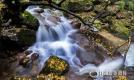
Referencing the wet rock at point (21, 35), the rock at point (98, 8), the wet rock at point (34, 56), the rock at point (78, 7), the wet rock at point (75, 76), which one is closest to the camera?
the wet rock at point (75, 76)

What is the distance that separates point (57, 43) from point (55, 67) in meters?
2.92

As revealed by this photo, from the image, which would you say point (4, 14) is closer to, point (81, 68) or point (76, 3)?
point (81, 68)

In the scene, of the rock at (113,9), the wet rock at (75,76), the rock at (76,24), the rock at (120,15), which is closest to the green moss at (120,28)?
the rock at (120,15)

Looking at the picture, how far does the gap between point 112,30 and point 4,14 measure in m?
5.82

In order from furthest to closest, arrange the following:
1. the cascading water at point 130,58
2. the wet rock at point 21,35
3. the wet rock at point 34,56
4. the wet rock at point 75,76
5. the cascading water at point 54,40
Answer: the cascading water at point 54,40 → the wet rock at point 21,35 → the wet rock at point 34,56 → the wet rock at point 75,76 → the cascading water at point 130,58

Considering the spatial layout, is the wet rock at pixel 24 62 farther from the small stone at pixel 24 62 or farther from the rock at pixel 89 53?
the rock at pixel 89 53

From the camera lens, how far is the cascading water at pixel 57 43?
35.4 ft

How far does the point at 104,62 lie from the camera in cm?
1102

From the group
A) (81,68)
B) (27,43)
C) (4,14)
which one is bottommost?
(81,68)

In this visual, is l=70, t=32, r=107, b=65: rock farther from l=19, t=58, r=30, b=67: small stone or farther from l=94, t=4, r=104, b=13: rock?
l=94, t=4, r=104, b=13: rock

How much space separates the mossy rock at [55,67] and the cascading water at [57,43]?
22.8 inches

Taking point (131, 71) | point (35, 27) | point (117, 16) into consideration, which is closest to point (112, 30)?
point (117, 16)

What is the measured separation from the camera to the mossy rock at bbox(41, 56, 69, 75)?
9578 millimetres

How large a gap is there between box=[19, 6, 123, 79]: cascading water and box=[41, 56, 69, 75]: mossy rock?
0.58 metres
